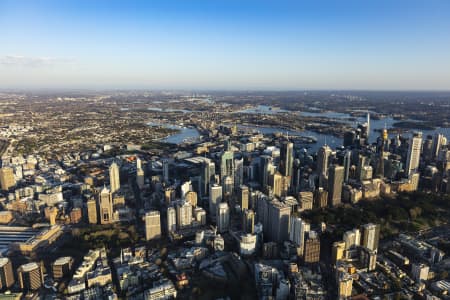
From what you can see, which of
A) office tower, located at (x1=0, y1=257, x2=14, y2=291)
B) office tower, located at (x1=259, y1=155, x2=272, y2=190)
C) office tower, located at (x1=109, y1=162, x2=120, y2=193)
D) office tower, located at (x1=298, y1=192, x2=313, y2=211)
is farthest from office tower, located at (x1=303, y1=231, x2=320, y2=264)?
office tower, located at (x1=109, y1=162, x2=120, y2=193)

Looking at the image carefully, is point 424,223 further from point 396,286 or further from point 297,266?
point 297,266

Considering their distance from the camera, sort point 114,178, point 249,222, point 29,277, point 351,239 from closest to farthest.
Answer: point 29,277 < point 351,239 < point 249,222 < point 114,178

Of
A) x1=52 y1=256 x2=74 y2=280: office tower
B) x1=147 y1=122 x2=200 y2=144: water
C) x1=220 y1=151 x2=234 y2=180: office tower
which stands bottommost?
x1=52 y1=256 x2=74 y2=280: office tower

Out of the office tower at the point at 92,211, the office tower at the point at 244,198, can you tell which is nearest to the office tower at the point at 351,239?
the office tower at the point at 244,198

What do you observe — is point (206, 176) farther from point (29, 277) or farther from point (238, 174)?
point (29, 277)

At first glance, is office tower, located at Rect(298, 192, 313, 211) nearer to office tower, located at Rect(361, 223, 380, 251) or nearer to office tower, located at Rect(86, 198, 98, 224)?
office tower, located at Rect(361, 223, 380, 251)

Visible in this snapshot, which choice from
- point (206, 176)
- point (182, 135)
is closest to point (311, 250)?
point (206, 176)
